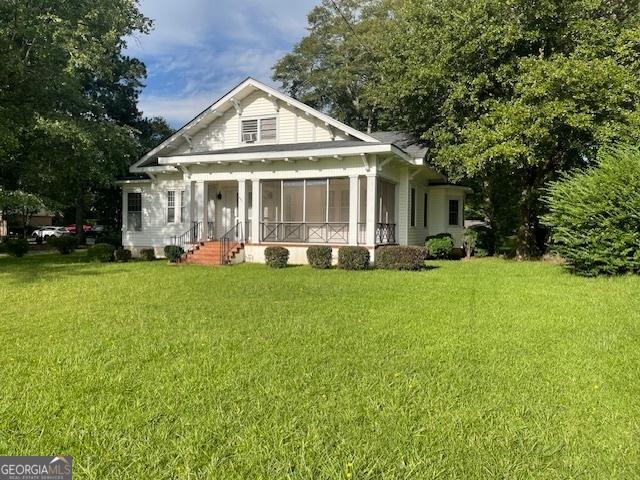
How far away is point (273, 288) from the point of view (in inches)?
408

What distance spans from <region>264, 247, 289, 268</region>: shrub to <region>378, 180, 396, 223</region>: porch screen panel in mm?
3989

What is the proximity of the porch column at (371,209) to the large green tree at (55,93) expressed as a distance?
10.6 meters

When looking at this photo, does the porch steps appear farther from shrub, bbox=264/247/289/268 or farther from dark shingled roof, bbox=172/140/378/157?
dark shingled roof, bbox=172/140/378/157

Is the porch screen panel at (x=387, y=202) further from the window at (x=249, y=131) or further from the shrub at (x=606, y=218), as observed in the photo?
the shrub at (x=606, y=218)

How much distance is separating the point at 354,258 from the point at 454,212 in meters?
9.10

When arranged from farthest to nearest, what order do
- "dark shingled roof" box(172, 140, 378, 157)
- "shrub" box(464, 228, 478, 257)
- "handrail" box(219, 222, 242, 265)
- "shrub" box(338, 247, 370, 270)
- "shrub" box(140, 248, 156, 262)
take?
1. "shrub" box(464, 228, 478, 257)
2. "shrub" box(140, 248, 156, 262)
3. "handrail" box(219, 222, 242, 265)
4. "dark shingled roof" box(172, 140, 378, 157)
5. "shrub" box(338, 247, 370, 270)

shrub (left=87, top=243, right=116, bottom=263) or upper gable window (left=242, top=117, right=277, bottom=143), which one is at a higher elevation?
upper gable window (left=242, top=117, right=277, bottom=143)

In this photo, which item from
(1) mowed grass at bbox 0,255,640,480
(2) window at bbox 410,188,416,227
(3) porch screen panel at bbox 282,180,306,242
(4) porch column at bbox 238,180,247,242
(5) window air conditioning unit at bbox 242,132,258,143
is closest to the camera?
(1) mowed grass at bbox 0,255,640,480

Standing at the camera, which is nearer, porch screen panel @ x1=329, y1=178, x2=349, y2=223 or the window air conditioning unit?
porch screen panel @ x1=329, y1=178, x2=349, y2=223

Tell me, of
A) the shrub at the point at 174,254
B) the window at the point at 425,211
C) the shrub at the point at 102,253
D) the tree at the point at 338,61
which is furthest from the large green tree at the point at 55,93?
the tree at the point at 338,61

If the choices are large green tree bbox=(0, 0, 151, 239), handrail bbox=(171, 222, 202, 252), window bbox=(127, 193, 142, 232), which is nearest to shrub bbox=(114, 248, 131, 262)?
handrail bbox=(171, 222, 202, 252)

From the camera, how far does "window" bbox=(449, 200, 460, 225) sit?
21.4 m

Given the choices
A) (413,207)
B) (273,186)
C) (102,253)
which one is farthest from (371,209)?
(102,253)

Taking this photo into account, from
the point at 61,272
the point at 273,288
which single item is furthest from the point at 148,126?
the point at 273,288
